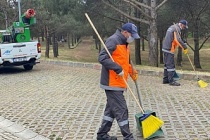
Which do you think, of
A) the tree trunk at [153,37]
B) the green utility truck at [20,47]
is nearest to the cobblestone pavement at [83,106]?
the green utility truck at [20,47]

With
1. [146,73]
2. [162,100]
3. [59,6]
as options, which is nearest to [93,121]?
[162,100]

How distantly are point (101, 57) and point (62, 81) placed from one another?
605 centimetres

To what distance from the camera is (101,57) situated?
4.67 m

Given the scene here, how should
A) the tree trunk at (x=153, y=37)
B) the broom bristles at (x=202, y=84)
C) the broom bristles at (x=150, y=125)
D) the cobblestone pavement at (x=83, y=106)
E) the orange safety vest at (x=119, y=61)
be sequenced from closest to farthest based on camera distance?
the orange safety vest at (x=119, y=61) < the broom bristles at (x=150, y=125) < the cobblestone pavement at (x=83, y=106) < the broom bristles at (x=202, y=84) < the tree trunk at (x=153, y=37)

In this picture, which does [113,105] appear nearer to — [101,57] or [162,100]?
[101,57]

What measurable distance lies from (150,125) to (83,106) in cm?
252

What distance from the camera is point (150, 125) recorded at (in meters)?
4.91

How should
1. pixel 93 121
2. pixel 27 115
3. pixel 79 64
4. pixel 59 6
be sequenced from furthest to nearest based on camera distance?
pixel 59 6, pixel 79 64, pixel 27 115, pixel 93 121

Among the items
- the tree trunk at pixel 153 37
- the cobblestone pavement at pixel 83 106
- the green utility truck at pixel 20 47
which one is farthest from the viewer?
the tree trunk at pixel 153 37

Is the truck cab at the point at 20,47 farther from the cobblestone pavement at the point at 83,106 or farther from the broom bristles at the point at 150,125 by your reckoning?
the broom bristles at the point at 150,125

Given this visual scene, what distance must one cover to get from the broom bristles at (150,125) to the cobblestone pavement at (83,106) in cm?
29

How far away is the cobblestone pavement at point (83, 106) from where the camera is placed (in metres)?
5.49

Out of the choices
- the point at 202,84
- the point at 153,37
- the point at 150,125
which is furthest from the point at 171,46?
the point at 153,37

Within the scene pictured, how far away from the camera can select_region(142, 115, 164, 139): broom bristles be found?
488 centimetres
